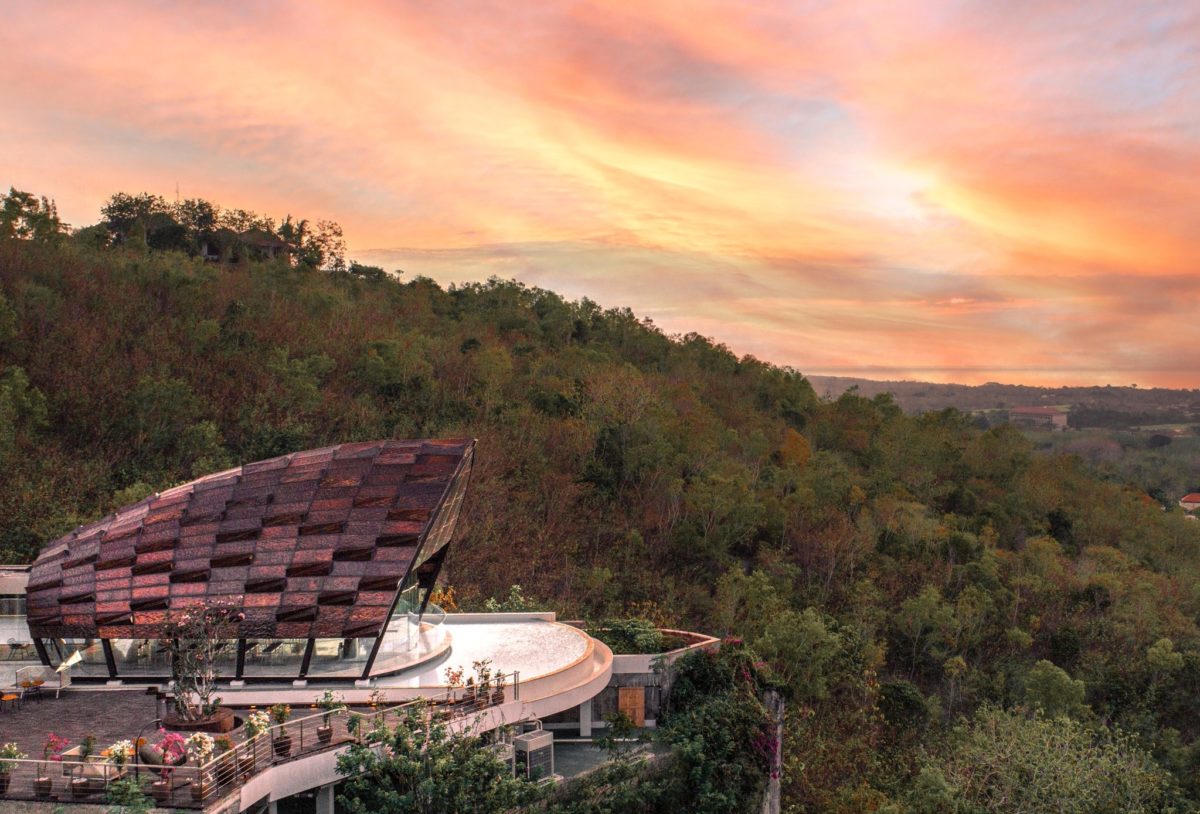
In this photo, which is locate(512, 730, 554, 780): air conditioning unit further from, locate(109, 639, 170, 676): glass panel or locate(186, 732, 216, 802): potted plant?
locate(109, 639, 170, 676): glass panel

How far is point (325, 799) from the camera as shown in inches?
752

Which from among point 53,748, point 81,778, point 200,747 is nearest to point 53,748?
point 53,748

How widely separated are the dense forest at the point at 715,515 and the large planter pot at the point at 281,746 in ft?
51.7

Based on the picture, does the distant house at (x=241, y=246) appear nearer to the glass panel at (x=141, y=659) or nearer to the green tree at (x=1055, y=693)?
the glass panel at (x=141, y=659)

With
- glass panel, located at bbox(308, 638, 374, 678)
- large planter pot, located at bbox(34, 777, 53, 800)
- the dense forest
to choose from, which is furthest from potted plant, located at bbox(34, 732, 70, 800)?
the dense forest

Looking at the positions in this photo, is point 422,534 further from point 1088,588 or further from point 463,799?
point 1088,588

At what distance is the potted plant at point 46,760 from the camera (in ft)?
52.1

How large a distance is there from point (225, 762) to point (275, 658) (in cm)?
587

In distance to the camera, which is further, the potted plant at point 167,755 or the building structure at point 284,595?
the building structure at point 284,595

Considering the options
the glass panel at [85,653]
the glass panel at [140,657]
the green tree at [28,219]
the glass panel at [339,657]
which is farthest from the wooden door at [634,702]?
the green tree at [28,219]

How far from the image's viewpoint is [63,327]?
48.1 meters

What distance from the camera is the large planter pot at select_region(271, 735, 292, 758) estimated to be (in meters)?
18.1

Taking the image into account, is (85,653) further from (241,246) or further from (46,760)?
(241,246)

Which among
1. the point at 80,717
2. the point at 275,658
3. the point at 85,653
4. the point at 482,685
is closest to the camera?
the point at 80,717
